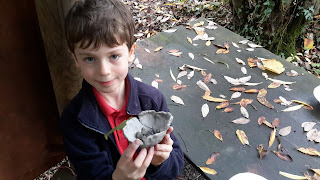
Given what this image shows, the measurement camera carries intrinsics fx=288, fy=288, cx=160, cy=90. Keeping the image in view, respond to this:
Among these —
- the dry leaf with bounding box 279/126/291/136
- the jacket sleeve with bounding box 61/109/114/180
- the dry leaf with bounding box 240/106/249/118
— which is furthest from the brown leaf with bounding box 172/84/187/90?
the jacket sleeve with bounding box 61/109/114/180

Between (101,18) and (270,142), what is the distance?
1541 mm

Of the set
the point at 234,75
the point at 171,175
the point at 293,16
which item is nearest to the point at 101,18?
the point at 171,175

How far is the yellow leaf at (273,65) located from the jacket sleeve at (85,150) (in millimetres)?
1909

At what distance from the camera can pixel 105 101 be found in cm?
156

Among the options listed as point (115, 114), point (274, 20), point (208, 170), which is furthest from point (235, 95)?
point (274, 20)

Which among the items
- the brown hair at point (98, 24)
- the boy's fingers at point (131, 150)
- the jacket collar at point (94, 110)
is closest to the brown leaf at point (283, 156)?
the jacket collar at point (94, 110)

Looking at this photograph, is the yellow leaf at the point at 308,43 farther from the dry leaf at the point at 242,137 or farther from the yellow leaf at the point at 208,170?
the yellow leaf at the point at 208,170

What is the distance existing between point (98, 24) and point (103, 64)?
0.61ft

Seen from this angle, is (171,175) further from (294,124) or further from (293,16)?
(293,16)

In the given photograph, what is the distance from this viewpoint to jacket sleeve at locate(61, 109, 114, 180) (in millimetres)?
1519

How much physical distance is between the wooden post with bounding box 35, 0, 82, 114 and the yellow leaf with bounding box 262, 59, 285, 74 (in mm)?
1842

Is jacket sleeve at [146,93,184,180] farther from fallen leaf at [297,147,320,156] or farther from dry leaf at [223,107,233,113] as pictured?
fallen leaf at [297,147,320,156]

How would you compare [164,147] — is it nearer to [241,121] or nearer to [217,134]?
[217,134]

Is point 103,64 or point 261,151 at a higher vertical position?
point 103,64
